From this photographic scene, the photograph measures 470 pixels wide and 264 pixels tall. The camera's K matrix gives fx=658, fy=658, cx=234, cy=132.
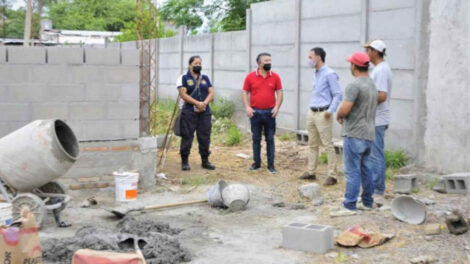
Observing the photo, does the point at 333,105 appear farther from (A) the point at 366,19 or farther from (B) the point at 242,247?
(B) the point at 242,247

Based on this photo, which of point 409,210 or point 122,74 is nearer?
point 409,210

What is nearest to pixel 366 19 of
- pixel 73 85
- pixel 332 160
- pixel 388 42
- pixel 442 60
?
pixel 388 42

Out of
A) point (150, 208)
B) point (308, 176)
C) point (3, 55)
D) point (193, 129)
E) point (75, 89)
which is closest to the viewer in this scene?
point (150, 208)

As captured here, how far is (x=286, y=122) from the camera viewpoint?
12938mm

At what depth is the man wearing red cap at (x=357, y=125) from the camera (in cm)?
707

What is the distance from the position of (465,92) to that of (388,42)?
1836 mm

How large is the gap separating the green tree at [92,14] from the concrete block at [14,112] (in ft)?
136

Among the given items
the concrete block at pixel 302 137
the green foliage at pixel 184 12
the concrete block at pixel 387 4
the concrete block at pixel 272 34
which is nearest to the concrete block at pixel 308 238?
the concrete block at pixel 387 4

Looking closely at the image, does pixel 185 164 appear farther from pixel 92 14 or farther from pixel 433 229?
pixel 92 14

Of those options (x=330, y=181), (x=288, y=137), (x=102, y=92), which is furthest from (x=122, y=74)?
(x=288, y=137)

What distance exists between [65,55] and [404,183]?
4.54 m

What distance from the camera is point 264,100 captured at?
974 centimetres

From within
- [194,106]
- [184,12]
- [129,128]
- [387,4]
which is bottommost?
[129,128]

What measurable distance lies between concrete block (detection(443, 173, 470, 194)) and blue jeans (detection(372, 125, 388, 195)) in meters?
0.84
